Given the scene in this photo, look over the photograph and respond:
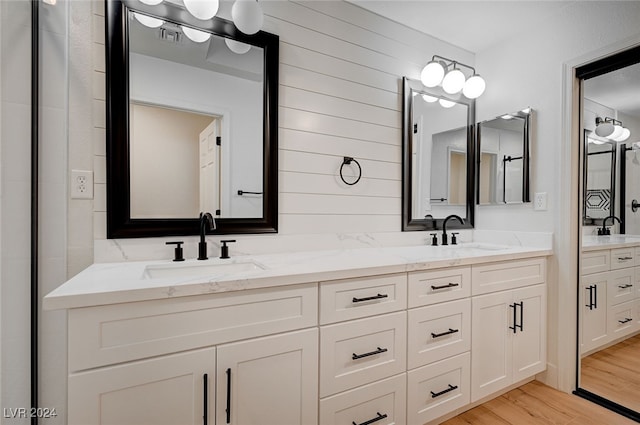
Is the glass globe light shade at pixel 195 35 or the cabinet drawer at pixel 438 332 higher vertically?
the glass globe light shade at pixel 195 35

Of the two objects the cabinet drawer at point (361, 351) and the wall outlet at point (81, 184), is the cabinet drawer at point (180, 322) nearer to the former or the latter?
the cabinet drawer at point (361, 351)

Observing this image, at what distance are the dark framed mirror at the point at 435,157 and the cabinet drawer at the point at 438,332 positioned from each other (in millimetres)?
726

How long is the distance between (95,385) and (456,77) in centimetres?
259

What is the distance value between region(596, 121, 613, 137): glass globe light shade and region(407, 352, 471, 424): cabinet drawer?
158 centimetres

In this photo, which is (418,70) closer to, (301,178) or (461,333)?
(301,178)

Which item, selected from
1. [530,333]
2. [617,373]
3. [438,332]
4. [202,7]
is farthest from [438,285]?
[202,7]

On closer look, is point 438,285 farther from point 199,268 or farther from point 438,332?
point 199,268

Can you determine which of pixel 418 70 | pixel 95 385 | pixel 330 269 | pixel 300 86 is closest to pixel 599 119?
pixel 418 70

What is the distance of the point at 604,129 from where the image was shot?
6.43ft

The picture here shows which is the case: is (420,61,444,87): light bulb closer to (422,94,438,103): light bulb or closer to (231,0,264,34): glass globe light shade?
(422,94,438,103): light bulb

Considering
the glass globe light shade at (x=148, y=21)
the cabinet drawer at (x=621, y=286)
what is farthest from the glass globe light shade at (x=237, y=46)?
the cabinet drawer at (x=621, y=286)

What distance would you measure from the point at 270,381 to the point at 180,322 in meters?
0.40

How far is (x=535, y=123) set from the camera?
2.22 meters

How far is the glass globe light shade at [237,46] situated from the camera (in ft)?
5.54
